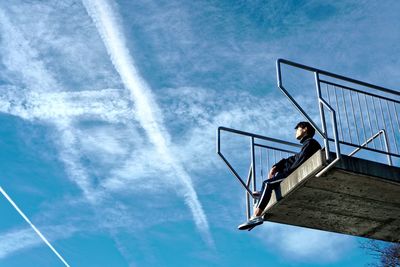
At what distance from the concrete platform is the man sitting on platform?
0.14 metres

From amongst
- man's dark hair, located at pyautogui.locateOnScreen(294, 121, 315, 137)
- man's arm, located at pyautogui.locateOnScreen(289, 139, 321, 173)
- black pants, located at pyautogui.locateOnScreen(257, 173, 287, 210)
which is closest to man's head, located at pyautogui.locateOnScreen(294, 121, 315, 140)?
man's dark hair, located at pyautogui.locateOnScreen(294, 121, 315, 137)

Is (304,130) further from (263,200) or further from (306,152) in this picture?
(263,200)

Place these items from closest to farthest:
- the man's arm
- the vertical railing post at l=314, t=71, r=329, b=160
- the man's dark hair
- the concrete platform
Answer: the vertical railing post at l=314, t=71, r=329, b=160 < the concrete platform < the man's arm < the man's dark hair

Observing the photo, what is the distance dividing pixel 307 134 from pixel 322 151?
1138mm

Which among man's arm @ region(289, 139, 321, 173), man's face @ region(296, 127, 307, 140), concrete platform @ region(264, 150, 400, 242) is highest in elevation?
man's face @ region(296, 127, 307, 140)

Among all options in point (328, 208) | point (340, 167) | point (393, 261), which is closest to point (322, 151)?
point (340, 167)

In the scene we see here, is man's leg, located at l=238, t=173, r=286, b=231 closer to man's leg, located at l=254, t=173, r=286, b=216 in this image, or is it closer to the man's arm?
man's leg, located at l=254, t=173, r=286, b=216

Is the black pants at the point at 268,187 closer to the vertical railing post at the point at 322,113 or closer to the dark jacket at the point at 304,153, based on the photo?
the dark jacket at the point at 304,153

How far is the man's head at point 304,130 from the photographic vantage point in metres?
9.95

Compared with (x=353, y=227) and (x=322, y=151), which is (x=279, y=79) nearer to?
(x=322, y=151)

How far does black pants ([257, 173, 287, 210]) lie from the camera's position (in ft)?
33.0

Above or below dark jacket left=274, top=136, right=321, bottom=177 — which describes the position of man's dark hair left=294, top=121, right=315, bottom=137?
above

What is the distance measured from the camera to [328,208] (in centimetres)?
1052

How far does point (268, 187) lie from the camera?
10211mm
